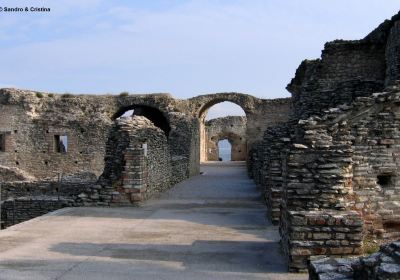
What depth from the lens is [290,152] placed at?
698 cm

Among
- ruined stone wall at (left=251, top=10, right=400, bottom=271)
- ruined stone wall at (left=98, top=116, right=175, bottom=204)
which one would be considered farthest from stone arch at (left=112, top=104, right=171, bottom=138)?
ruined stone wall at (left=251, top=10, right=400, bottom=271)

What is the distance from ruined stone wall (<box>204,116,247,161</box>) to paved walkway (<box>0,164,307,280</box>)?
1228 inches

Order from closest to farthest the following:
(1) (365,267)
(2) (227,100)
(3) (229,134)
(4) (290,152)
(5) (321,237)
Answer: (1) (365,267) → (5) (321,237) → (4) (290,152) → (2) (227,100) → (3) (229,134)

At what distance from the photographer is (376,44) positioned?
14.2 metres

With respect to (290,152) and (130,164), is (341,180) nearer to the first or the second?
(290,152)

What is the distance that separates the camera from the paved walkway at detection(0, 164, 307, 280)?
6238mm

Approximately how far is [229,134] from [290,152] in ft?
123

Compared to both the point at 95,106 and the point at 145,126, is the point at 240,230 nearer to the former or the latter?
the point at 145,126

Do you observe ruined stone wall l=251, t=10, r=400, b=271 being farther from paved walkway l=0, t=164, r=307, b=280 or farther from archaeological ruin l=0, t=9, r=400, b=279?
paved walkway l=0, t=164, r=307, b=280

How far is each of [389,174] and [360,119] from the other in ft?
2.92

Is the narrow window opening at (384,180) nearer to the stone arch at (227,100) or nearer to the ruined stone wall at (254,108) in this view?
the ruined stone wall at (254,108)

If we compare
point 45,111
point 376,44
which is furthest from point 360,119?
point 45,111

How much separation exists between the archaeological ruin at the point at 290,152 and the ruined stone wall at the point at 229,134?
12757 mm

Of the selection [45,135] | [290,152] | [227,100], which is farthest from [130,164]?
[227,100]
